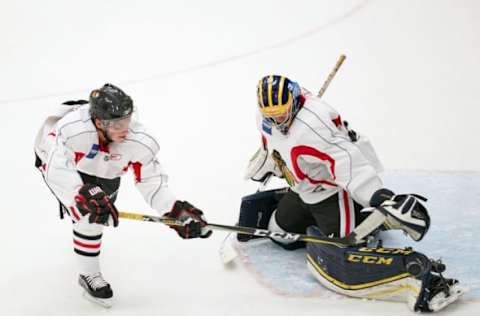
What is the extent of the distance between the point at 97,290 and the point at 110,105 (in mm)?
832

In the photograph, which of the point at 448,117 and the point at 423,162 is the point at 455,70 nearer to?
the point at 448,117

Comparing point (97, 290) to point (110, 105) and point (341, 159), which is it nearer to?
point (110, 105)

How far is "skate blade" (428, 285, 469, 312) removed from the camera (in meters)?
2.43

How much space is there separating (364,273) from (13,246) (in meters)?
1.88

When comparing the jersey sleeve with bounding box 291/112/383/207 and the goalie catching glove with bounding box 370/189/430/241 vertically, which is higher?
the jersey sleeve with bounding box 291/112/383/207

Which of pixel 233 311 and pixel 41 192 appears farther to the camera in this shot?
pixel 41 192

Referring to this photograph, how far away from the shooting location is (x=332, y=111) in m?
2.85

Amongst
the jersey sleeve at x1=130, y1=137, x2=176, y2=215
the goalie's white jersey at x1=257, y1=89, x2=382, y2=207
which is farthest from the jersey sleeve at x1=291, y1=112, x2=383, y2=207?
→ the jersey sleeve at x1=130, y1=137, x2=176, y2=215

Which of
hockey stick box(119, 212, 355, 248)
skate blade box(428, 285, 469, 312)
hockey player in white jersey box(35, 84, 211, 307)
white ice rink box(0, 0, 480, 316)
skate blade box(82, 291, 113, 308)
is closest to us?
skate blade box(428, 285, 469, 312)

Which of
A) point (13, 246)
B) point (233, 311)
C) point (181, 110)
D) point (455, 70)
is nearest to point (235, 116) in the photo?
point (181, 110)

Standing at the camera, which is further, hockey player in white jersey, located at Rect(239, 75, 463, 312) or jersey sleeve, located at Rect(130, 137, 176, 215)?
jersey sleeve, located at Rect(130, 137, 176, 215)

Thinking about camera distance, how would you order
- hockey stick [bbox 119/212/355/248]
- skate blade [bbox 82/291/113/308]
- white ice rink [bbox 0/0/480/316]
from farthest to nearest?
white ice rink [bbox 0/0/480/316] < skate blade [bbox 82/291/113/308] < hockey stick [bbox 119/212/355/248]

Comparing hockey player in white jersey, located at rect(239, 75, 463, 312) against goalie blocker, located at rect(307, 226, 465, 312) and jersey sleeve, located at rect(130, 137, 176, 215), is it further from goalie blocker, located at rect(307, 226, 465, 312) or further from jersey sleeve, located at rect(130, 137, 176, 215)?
jersey sleeve, located at rect(130, 137, 176, 215)

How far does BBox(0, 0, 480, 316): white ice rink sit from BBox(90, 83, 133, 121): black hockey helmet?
2.77 feet
